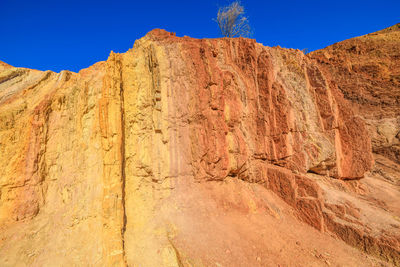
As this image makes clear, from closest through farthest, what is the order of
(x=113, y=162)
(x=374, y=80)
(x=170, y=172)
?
(x=113, y=162) → (x=170, y=172) → (x=374, y=80)

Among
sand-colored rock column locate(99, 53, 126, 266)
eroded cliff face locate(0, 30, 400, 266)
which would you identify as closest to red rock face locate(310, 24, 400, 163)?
eroded cliff face locate(0, 30, 400, 266)

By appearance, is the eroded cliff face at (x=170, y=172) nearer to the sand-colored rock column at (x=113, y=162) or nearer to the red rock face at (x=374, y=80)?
the sand-colored rock column at (x=113, y=162)

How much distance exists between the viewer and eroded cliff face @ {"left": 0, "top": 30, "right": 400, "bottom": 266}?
5426 millimetres

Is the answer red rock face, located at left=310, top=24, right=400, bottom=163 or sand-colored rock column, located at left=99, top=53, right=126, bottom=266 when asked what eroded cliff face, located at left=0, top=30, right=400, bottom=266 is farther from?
red rock face, located at left=310, top=24, right=400, bottom=163

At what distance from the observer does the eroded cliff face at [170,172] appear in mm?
5426

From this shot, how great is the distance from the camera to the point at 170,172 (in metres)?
6.52

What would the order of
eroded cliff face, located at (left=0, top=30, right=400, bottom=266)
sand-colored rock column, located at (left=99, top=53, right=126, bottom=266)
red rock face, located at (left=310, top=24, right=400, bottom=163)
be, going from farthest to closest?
red rock face, located at (left=310, top=24, right=400, bottom=163), eroded cliff face, located at (left=0, top=30, right=400, bottom=266), sand-colored rock column, located at (left=99, top=53, right=126, bottom=266)

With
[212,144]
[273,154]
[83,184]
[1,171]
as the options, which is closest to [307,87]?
[273,154]

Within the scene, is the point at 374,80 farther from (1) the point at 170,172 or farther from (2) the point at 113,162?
(2) the point at 113,162

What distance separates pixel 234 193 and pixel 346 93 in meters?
13.0

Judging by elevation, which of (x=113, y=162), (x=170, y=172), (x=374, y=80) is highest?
(x=374, y=80)

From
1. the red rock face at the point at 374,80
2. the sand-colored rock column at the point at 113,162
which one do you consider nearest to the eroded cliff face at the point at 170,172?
the sand-colored rock column at the point at 113,162

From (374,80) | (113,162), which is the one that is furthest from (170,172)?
(374,80)

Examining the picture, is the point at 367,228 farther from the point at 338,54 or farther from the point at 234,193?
the point at 338,54
